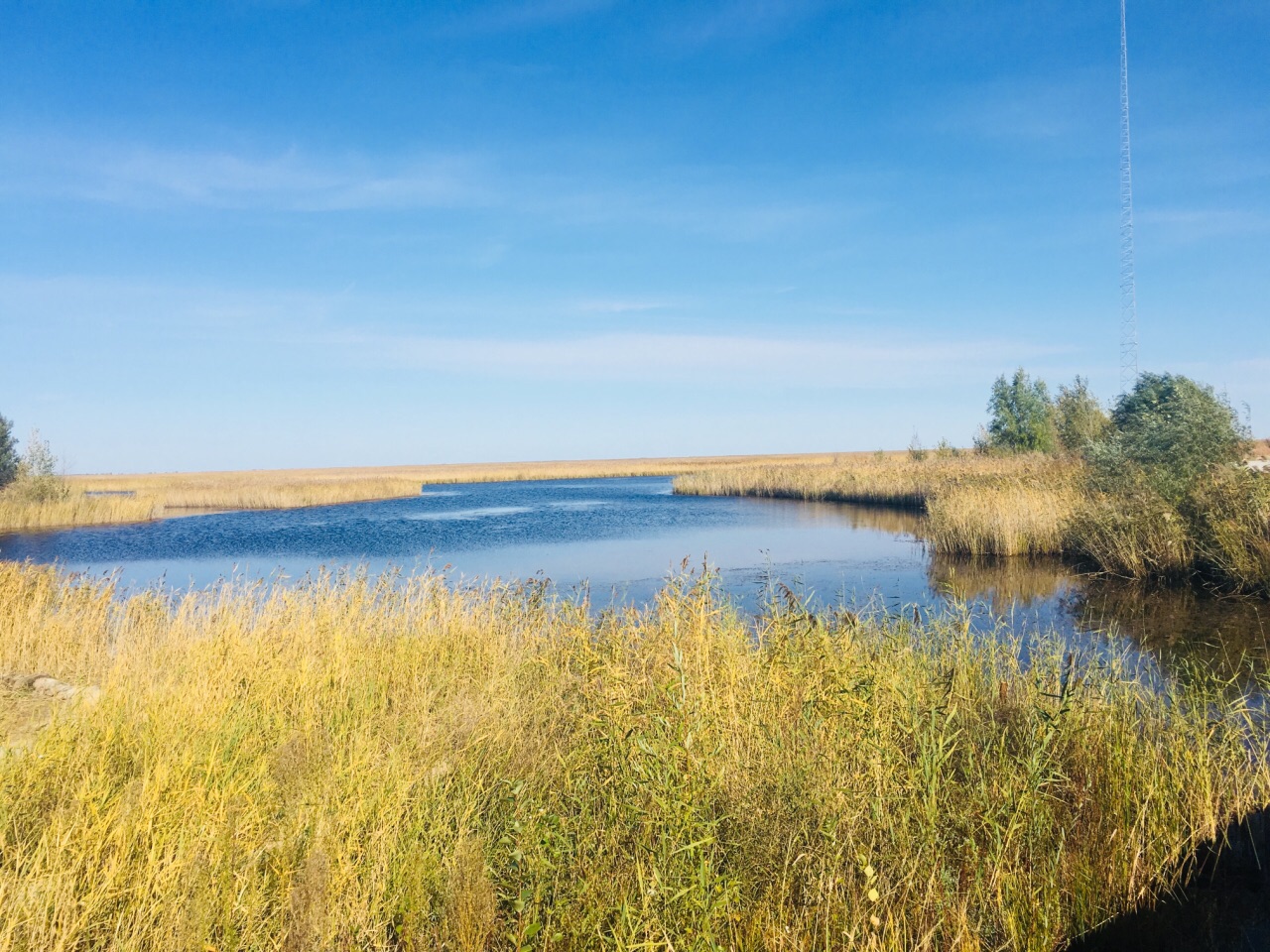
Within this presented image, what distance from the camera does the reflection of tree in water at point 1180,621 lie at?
853 cm

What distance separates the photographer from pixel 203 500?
41.8m

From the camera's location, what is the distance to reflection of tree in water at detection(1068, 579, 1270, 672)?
28.0 ft

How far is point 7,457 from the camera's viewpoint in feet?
110

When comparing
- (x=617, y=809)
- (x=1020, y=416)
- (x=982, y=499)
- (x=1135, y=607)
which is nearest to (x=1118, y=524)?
(x=1135, y=607)

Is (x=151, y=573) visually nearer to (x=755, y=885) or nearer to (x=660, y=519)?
(x=660, y=519)

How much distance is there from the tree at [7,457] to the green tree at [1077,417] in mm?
44224

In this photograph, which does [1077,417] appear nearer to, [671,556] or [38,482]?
[671,556]

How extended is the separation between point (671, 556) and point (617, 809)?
14.7 metres

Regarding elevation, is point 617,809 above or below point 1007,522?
below

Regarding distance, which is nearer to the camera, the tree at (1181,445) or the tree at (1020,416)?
the tree at (1181,445)

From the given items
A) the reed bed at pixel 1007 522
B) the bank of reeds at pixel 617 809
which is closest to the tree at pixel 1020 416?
the reed bed at pixel 1007 522

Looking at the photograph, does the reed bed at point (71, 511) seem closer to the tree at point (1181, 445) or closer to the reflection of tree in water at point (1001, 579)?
the reflection of tree in water at point (1001, 579)

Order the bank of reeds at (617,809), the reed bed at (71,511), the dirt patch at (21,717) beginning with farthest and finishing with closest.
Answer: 1. the reed bed at (71,511)
2. the dirt patch at (21,717)
3. the bank of reeds at (617,809)

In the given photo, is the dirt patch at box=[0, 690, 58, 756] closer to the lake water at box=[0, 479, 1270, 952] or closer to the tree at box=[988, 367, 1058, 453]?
the lake water at box=[0, 479, 1270, 952]
